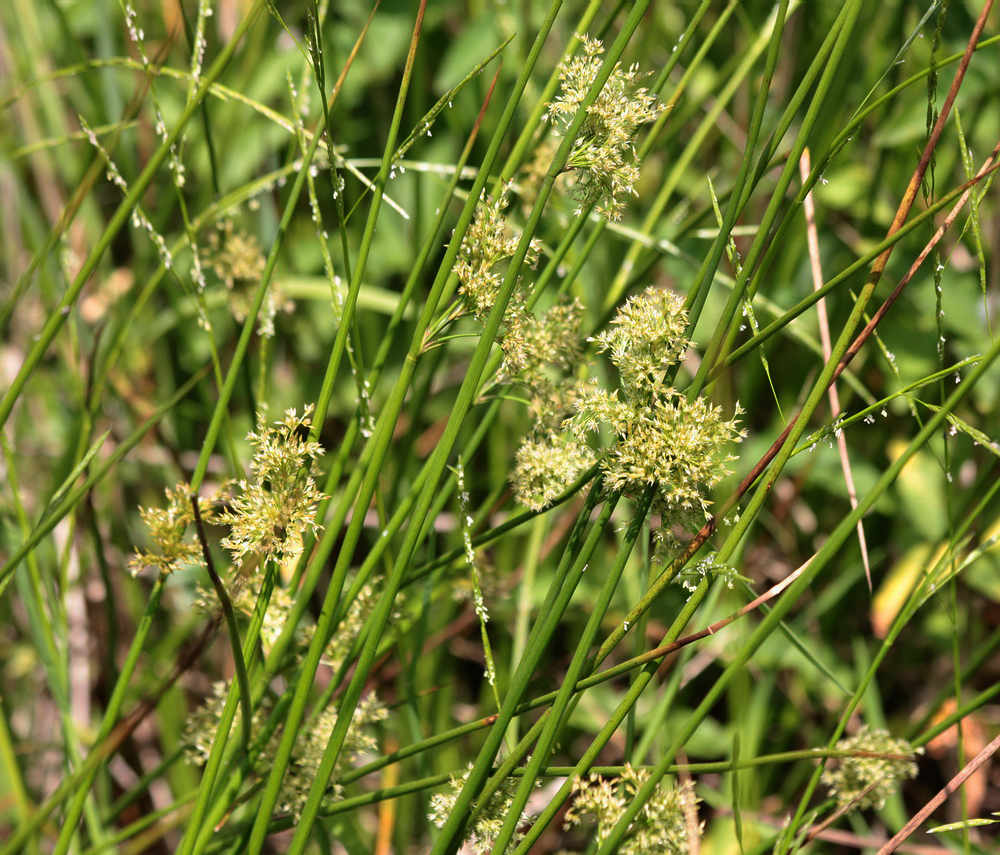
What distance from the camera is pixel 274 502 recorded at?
22.6 inches

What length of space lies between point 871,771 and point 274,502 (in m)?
0.63

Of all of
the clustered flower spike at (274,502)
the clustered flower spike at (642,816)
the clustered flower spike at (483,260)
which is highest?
the clustered flower spike at (483,260)

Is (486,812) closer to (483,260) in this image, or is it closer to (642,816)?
(642,816)

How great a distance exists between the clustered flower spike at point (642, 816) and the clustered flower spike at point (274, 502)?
300 mm

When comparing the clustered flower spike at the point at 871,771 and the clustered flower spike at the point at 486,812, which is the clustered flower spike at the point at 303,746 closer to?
the clustered flower spike at the point at 486,812

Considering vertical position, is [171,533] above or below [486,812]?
above

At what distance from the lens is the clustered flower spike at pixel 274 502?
555 millimetres

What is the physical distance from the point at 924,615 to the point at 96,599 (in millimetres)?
1535

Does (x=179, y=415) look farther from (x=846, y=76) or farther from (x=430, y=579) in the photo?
(x=846, y=76)

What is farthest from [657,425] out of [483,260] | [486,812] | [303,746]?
[303,746]

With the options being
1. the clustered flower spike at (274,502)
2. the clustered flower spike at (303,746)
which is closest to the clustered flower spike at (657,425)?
the clustered flower spike at (274,502)

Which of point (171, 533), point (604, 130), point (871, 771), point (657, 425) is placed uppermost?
point (604, 130)

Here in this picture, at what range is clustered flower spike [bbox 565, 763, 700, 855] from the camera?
646mm

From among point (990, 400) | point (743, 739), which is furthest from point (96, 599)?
point (990, 400)
